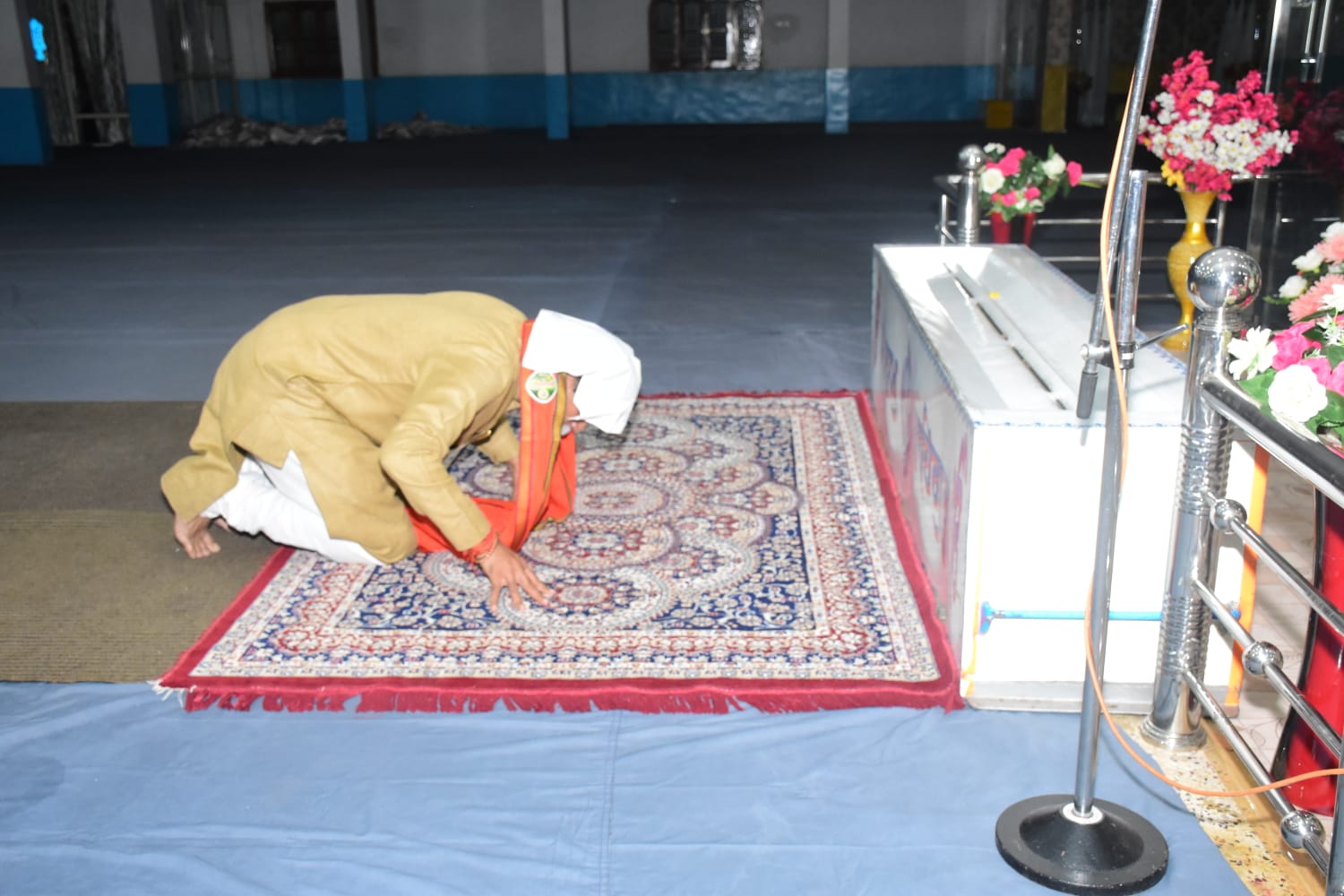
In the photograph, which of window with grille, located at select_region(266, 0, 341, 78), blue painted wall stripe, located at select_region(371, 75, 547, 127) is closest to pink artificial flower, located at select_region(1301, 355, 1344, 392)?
blue painted wall stripe, located at select_region(371, 75, 547, 127)

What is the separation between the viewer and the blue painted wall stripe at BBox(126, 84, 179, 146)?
17703mm

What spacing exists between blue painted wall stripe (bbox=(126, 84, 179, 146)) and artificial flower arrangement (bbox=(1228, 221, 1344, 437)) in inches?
727

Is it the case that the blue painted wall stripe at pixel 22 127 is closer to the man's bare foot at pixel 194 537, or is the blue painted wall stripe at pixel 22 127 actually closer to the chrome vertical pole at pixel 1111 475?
the man's bare foot at pixel 194 537

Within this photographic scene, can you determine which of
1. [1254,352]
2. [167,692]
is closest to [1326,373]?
[1254,352]

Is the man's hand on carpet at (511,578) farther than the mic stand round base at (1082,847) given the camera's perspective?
Yes

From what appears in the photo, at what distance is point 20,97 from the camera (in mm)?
14984

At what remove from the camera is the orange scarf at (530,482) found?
9.15 ft

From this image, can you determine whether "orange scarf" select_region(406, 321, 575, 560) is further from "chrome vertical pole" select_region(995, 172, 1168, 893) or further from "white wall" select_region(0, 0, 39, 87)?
"white wall" select_region(0, 0, 39, 87)

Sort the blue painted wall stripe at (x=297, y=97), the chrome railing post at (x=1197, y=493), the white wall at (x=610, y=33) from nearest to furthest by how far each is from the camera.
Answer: the chrome railing post at (x=1197, y=493), the white wall at (x=610, y=33), the blue painted wall stripe at (x=297, y=97)

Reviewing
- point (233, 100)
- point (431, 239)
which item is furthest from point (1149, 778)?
point (233, 100)

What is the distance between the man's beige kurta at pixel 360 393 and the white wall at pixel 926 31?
1781cm

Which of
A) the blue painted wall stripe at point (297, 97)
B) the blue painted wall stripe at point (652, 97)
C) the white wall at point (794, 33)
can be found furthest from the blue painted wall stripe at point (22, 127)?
the white wall at point (794, 33)

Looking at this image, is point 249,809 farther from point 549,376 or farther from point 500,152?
point 500,152

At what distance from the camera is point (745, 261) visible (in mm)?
7625
